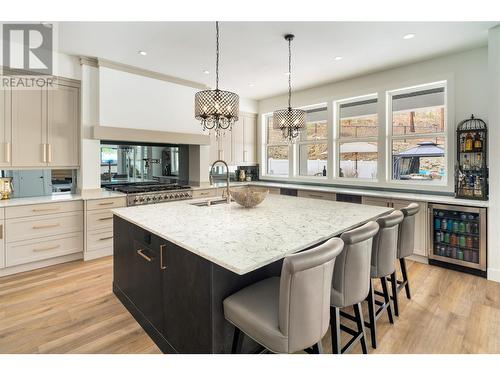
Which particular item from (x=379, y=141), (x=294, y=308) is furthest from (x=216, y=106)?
(x=379, y=141)

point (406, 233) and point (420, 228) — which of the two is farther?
point (420, 228)

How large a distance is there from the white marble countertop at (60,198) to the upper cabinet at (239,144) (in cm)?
221

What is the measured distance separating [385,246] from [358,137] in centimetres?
328

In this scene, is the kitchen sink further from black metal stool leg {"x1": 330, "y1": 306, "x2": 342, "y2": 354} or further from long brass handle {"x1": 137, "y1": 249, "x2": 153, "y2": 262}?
black metal stool leg {"x1": 330, "y1": 306, "x2": 342, "y2": 354}

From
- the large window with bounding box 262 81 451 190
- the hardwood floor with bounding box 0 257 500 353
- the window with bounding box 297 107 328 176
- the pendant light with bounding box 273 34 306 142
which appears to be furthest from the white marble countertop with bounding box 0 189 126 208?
the window with bounding box 297 107 328 176

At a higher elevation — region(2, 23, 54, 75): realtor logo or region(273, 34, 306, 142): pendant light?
region(2, 23, 54, 75): realtor logo

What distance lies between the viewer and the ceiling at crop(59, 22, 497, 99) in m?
3.01

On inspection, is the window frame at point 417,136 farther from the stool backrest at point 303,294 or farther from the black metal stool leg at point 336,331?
the stool backrest at point 303,294

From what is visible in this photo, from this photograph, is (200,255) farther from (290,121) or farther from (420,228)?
(420,228)

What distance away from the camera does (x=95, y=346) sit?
6.64 ft

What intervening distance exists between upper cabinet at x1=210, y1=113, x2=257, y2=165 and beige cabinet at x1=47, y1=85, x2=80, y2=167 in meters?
2.45

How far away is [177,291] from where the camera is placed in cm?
181

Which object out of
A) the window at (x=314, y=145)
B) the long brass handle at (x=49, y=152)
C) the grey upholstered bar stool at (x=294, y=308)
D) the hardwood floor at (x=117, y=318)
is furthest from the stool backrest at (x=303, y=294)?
the window at (x=314, y=145)
